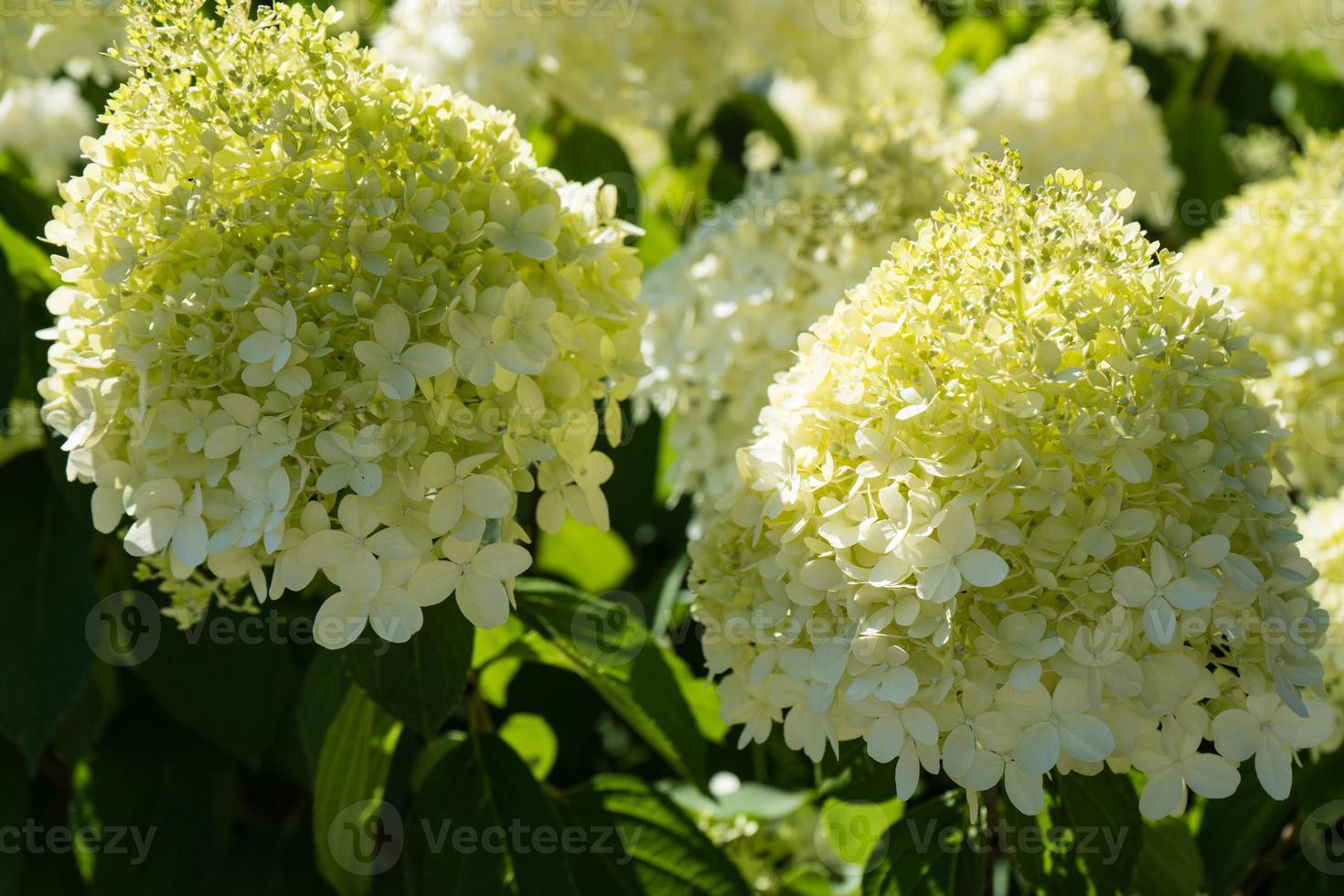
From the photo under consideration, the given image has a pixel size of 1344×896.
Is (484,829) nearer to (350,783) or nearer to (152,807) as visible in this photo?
(350,783)

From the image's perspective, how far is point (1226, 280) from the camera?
4.61ft

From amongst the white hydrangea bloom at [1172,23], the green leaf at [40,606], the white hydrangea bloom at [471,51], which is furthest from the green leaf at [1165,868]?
the white hydrangea bloom at [1172,23]

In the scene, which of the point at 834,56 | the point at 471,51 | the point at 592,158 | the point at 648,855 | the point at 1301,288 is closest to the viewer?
the point at 648,855

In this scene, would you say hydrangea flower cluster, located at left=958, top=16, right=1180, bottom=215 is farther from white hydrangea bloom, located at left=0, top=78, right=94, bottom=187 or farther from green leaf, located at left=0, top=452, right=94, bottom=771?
white hydrangea bloom, located at left=0, top=78, right=94, bottom=187

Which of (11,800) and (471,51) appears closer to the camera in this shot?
(11,800)

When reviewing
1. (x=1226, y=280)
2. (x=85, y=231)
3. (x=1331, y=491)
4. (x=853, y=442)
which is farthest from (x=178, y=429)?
(x=1331, y=491)

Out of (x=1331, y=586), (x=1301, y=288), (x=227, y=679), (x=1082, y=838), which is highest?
(x=1301, y=288)

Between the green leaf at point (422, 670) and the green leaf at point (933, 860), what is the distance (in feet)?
1.21

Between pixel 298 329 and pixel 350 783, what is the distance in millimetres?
464

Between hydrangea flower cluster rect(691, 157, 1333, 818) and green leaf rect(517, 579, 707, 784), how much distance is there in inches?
8.6

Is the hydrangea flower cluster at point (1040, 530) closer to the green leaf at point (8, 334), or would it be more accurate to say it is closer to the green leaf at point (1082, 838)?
the green leaf at point (1082, 838)

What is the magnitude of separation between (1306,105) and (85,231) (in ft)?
6.80

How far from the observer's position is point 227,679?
1.26 metres

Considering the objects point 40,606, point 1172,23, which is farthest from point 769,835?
point 1172,23
